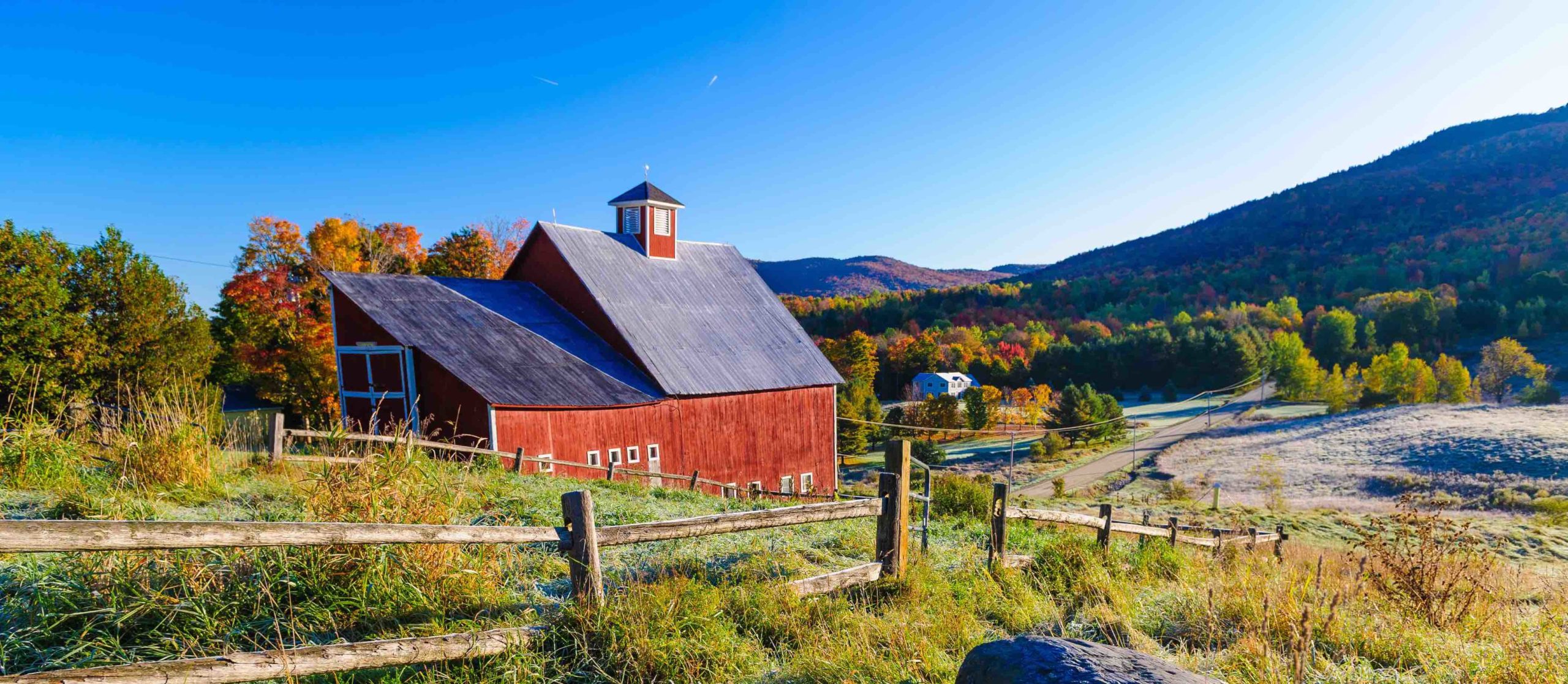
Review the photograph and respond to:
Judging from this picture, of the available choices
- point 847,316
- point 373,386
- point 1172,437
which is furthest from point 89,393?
point 847,316

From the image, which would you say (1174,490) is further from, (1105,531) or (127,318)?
(127,318)

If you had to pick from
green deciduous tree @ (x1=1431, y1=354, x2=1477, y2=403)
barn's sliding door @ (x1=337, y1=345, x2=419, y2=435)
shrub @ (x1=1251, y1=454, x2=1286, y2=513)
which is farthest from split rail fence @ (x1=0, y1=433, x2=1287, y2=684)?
green deciduous tree @ (x1=1431, y1=354, x2=1477, y2=403)

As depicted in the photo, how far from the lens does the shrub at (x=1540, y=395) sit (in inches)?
2101

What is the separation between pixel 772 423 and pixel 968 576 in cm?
1569

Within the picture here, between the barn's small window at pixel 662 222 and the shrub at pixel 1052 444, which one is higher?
the barn's small window at pixel 662 222

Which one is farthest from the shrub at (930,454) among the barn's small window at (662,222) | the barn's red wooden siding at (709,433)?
the barn's small window at (662,222)

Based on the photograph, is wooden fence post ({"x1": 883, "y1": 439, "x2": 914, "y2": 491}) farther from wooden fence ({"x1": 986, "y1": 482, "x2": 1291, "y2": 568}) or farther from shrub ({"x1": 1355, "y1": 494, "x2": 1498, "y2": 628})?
shrub ({"x1": 1355, "y1": 494, "x2": 1498, "y2": 628})

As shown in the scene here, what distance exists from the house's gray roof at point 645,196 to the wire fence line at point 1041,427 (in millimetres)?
18103

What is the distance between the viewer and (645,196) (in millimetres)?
24625

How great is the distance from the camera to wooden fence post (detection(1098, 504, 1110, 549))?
8.25m

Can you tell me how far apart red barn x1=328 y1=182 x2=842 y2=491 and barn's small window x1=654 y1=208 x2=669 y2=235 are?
7cm

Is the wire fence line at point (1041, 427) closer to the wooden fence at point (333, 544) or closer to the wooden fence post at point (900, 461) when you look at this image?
the wooden fence post at point (900, 461)

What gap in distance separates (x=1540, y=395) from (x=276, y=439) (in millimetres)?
74880

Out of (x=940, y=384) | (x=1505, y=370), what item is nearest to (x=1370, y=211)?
(x=1505, y=370)
